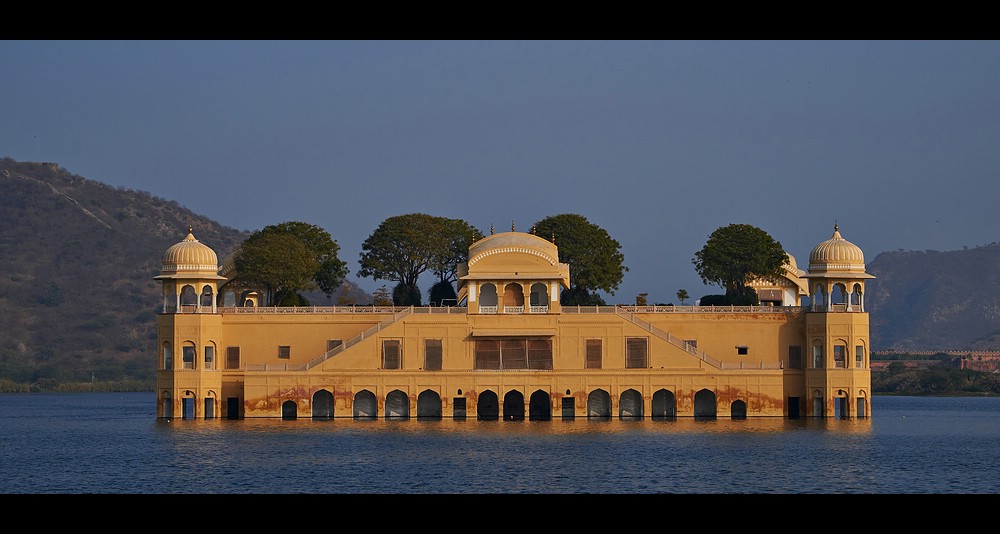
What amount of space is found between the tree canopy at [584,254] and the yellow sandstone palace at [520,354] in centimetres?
996

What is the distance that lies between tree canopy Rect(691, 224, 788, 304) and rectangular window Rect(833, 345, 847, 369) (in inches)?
386

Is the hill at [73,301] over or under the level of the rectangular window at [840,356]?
over

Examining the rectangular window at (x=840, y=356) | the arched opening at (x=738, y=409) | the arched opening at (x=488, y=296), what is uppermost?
the arched opening at (x=488, y=296)

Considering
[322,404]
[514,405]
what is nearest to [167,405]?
[322,404]

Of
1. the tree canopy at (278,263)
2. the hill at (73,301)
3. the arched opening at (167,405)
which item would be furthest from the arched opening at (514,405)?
the hill at (73,301)

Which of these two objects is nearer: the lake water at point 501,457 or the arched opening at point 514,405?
the lake water at point 501,457

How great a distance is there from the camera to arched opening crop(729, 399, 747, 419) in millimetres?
65688

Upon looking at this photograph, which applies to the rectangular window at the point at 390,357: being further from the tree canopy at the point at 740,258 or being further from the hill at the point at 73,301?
the hill at the point at 73,301

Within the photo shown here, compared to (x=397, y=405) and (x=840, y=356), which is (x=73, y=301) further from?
(x=840, y=356)

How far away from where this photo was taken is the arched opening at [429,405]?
221 feet

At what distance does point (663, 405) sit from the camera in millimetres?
67500
